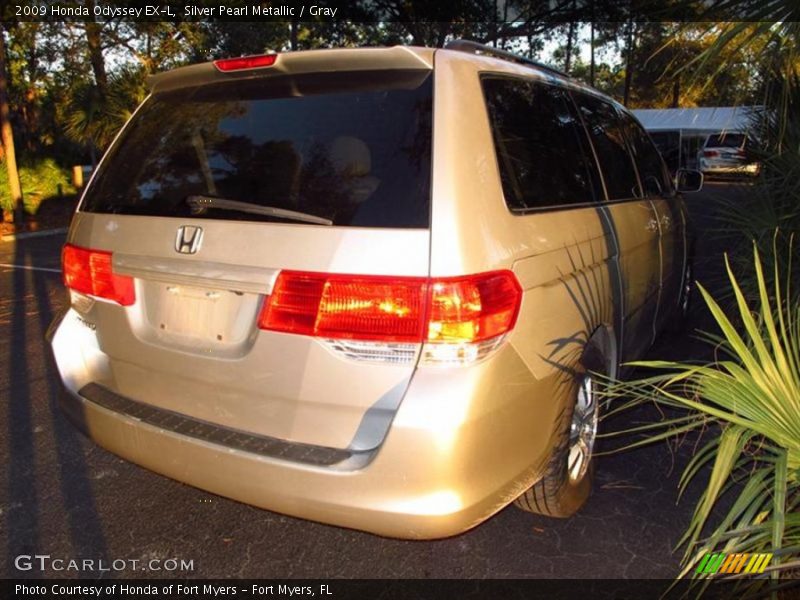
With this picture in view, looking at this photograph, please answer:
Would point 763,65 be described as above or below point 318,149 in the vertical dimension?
above

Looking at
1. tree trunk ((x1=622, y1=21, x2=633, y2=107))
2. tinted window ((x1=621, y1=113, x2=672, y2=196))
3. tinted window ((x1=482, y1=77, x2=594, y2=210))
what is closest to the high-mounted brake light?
tinted window ((x1=482, y1=77, x2=594, y2=210))

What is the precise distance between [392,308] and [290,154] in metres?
0.71

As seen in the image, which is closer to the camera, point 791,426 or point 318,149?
point 791,426

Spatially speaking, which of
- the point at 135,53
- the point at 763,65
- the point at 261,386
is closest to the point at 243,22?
the point at 135,53

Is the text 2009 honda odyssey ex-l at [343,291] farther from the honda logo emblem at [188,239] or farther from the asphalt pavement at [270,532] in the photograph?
the asphalt pavement at [270,532]

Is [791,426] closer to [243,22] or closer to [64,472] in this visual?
[64,472]

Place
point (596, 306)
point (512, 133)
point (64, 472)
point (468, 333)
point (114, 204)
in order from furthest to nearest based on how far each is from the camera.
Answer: point (64, 472), point (596, 306), point (114, 204), point (512, 133), point (468, 333)

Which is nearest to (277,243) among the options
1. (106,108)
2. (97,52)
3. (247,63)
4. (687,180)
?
(247,63)

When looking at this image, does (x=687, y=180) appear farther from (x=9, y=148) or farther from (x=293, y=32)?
(x=293, y=32)

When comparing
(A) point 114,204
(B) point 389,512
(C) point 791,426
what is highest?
(A) point 114,204

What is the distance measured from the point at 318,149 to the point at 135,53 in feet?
50.4

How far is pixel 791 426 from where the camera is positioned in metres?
1.84

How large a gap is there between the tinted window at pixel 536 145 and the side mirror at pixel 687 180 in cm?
211

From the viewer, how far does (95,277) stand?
2.53m
